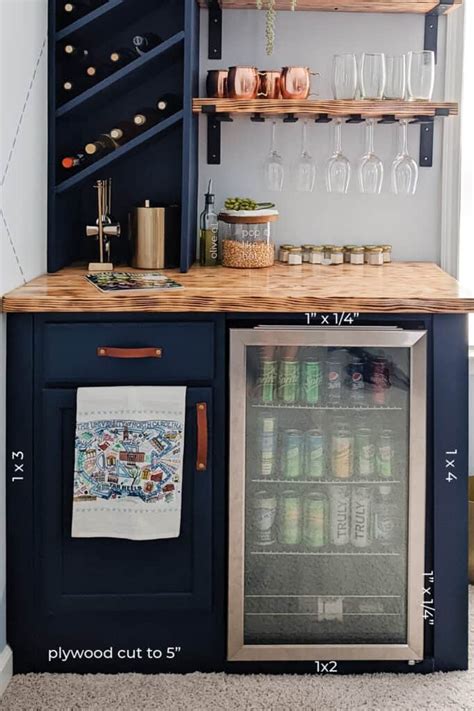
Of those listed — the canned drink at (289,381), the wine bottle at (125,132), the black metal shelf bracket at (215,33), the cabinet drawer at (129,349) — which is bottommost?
the canned drink at (289,381)

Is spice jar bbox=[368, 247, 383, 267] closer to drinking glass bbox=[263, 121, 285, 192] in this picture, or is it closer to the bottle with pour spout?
drinking glass bbox=[263, 121, 285, 192]

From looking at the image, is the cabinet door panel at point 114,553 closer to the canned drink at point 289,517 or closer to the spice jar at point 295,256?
the canned drink at point 289,517

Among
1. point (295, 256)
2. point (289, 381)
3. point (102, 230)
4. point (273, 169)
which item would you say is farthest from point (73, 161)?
point (289, 381)

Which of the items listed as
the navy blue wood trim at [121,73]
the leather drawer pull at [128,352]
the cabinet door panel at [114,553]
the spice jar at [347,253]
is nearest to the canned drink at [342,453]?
the cabinet door panel at [114,553]

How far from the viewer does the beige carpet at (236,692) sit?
8.54 ft

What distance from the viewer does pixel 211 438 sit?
2703 millimetres

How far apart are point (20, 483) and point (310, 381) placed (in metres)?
0.79

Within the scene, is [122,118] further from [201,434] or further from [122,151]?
[201,434]

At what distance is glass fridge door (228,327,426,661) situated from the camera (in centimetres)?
273

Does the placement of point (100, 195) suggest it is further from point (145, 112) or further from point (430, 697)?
point (430, 697)

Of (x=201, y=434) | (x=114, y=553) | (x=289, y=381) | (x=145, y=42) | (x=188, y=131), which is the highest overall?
(x=145, y=42)

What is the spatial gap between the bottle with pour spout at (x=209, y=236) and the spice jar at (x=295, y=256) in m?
0.24

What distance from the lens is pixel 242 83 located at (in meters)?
3.22

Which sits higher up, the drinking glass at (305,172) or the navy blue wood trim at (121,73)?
the navy blue wood trim at (121,73)
